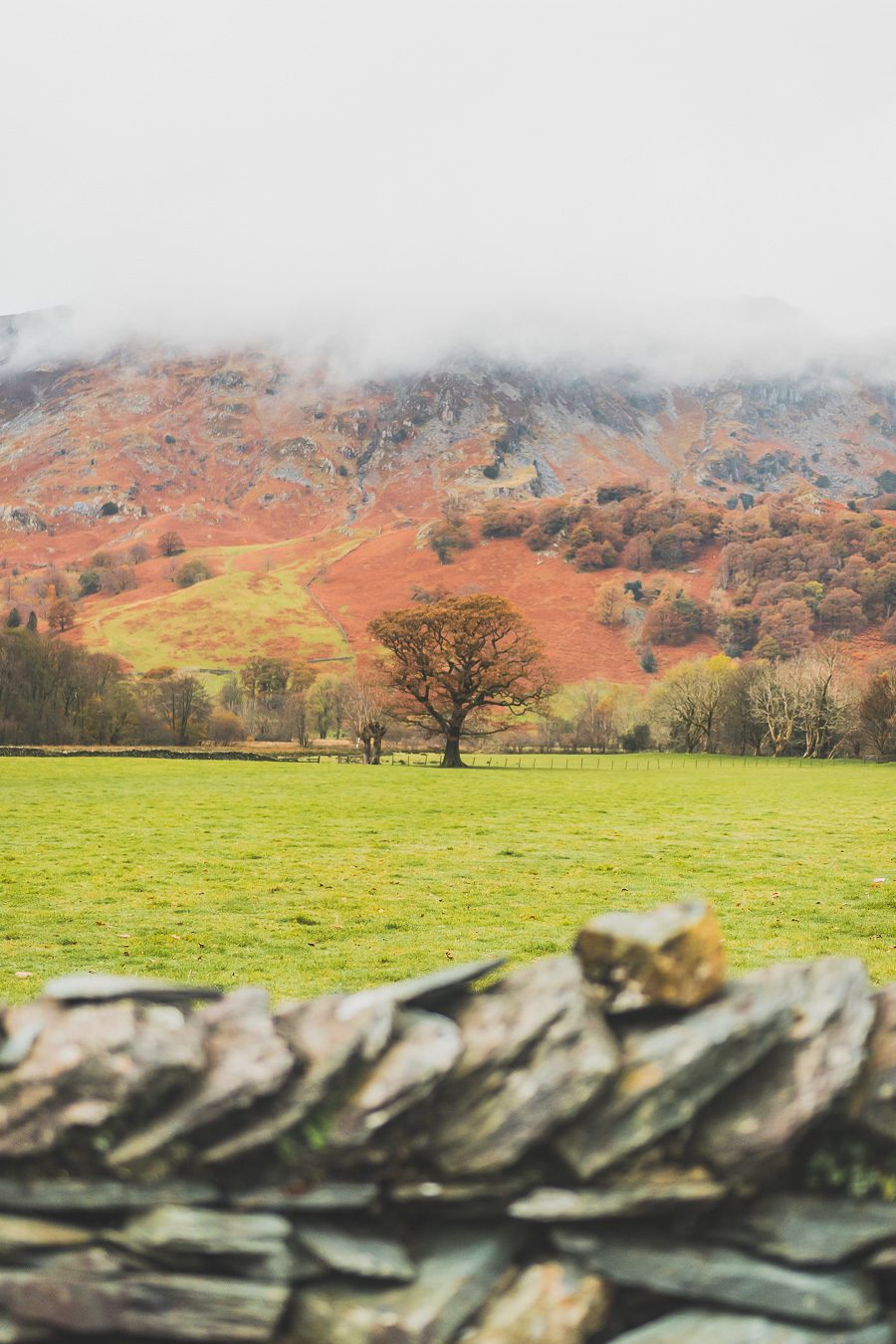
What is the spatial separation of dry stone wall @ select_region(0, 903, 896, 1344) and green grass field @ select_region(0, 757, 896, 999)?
288 inches

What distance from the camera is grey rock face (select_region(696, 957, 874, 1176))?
3043mm

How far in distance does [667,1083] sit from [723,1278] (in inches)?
26.5

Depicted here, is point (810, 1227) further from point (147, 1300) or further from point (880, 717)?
point (880, 717)

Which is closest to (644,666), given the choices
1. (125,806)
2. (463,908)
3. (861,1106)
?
(125,806)

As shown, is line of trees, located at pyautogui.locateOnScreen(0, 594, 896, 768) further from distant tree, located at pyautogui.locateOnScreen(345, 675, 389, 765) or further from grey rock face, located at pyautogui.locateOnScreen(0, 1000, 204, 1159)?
grey rock face, located at pyautogui.locateOnScreen(0, 1000, 204, 1159)

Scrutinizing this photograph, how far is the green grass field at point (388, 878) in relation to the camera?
12.3 m

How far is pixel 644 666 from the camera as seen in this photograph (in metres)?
192

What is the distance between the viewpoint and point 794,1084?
10.1ft

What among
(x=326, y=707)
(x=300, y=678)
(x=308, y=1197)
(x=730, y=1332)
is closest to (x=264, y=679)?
(x=300, y=678)

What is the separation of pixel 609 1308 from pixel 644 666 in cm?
19271

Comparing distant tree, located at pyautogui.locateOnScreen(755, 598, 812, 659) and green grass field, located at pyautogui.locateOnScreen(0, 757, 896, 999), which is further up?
distant tree, located at pyautogui.locateOnScreen(755, 598, 812, 659)

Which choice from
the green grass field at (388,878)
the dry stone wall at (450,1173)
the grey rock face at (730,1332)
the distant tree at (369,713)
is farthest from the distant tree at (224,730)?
the grey rock face at (730,1332)

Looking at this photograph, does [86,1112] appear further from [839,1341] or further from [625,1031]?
[839,1341]

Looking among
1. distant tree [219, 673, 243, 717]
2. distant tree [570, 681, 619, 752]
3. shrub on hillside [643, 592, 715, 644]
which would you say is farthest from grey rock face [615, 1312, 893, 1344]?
shrub on hillside [643, 592, 715, 644]
